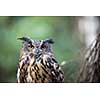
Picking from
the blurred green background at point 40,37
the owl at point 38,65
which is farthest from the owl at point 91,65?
the owl at point 38,65

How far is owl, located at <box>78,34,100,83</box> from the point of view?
1518 millimetres

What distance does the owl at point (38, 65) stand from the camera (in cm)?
152

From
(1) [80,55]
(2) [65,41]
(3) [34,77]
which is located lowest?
(3) [34,77]

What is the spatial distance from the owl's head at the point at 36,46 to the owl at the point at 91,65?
0.29 meters

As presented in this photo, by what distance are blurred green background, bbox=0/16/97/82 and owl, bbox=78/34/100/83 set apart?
61mm

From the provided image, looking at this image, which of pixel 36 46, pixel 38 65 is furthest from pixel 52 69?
pixel 36 46

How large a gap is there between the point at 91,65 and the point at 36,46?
0.45m

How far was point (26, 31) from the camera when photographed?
154 centimetres

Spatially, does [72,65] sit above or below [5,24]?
below

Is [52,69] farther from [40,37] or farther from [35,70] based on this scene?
[40,37]

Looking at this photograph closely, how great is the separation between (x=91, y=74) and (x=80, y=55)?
170 millimetres

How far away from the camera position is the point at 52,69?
1.53 meters
